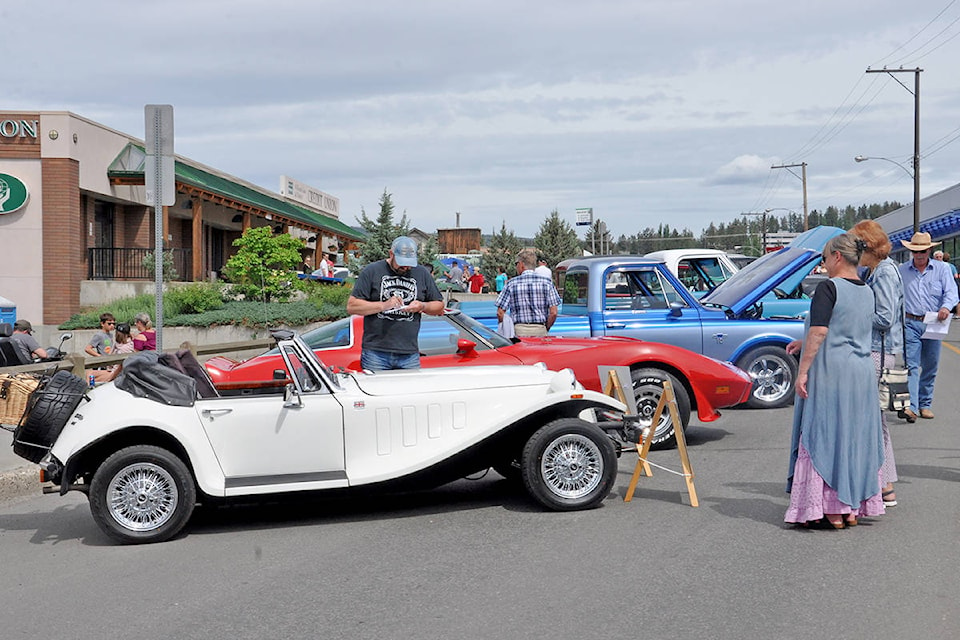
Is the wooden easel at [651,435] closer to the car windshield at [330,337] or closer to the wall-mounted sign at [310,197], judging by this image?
the car windshield at [330,337]

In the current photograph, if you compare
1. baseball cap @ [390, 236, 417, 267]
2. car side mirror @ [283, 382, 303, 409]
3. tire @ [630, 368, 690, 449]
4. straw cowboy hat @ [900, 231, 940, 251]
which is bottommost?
tire @ [630, 368, 690, 449]

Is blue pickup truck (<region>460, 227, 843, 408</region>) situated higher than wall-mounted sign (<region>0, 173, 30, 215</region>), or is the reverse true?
wall-mounted sign (<region>0, 173, 30, 215</region>)

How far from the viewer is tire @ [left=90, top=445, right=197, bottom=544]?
640 centimetres

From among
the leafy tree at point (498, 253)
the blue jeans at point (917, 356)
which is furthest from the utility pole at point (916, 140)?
the blue jeans at point (917, 356)

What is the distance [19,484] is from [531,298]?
5.67 metres

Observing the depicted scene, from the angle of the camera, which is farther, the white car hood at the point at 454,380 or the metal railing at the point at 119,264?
the metal railing at the point at 119,264

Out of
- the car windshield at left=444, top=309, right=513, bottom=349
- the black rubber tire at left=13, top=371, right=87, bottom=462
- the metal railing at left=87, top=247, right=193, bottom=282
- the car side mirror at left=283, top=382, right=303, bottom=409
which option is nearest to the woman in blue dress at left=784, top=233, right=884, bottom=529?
the car side mirror at left=283, top=382, right=303, bottom=409

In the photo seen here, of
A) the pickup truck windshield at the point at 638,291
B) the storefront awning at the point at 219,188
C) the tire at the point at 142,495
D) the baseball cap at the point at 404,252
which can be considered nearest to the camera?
the tire at the point at 142,495

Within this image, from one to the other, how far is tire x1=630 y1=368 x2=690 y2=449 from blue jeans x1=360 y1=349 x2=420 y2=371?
2317 mm

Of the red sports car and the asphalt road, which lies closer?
the asphalt road

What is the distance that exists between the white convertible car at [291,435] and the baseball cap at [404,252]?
1191 mm

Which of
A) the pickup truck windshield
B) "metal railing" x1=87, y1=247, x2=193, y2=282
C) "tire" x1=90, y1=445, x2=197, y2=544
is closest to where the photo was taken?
"tire" x1=90, y1=445, x2=197, y2=544

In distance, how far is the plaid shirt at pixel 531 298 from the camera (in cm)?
1175

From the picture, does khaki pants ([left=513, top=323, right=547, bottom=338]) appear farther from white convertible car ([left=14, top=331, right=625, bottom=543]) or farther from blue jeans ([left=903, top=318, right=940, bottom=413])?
white convertible car ([left=14, top=331, right=625, bottom=543])
